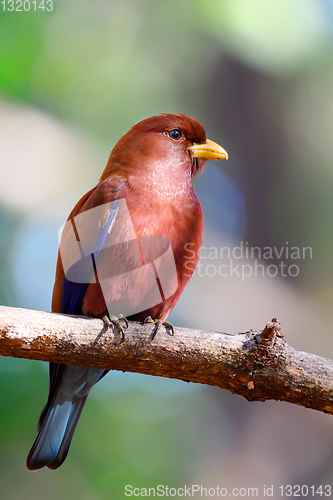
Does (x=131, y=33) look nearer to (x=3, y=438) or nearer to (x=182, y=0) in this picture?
(x=182, y=0)

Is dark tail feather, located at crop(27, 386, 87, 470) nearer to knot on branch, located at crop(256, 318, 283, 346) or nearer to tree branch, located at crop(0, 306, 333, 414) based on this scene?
tree branch, located at crop(0, 306, 333, 414)

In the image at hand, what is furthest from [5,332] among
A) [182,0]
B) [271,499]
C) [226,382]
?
[182,0]

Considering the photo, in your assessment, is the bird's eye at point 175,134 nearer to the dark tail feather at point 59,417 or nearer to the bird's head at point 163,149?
the bird's head at point 163,149

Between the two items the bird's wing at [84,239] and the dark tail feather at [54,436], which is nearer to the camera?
the bird's wing at [84,239]

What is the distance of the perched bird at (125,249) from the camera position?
2.73 meters

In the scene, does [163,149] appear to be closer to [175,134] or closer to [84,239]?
[175,134]

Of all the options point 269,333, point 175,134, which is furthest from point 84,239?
point 269,333

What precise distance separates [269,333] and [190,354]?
36cm

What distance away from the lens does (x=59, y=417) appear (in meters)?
3.09

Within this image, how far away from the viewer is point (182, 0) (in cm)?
530

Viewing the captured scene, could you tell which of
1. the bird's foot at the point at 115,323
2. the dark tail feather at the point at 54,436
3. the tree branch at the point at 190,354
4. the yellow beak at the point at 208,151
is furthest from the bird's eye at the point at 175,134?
the dark tail feather at the point at 54,436

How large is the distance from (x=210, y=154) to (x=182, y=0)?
276 cm

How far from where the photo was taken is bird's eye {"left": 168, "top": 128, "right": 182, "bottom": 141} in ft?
10.9

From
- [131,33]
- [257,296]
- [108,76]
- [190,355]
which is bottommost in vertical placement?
[190,355]
